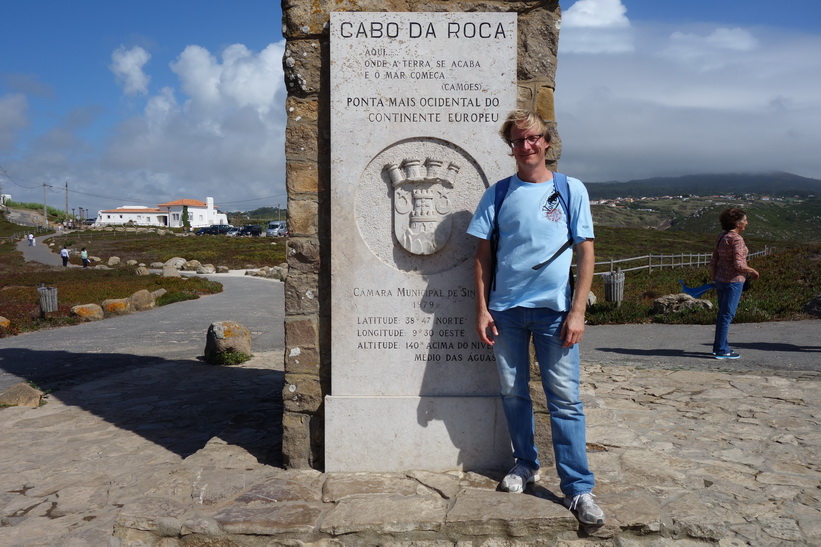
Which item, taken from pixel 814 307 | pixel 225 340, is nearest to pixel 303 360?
pixel 225 340

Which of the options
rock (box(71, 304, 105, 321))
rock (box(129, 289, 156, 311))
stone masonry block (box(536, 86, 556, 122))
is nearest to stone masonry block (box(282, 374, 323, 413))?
stone masonry block (box(536, 86, 556, 122))

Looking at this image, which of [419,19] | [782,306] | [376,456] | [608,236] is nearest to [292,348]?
[376,456]

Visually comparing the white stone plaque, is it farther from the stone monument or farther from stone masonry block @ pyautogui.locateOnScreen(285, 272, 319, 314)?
stone masonry block @ pyautogui.locateOnScreen(285, 272, 319, 314)

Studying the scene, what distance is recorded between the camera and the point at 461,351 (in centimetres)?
360

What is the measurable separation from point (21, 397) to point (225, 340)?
96.1 inches

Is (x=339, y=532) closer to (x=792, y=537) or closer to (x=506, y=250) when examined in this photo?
(x=506, y=250)

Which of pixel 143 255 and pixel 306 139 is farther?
pixel 143 255

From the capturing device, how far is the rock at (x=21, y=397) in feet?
18.9

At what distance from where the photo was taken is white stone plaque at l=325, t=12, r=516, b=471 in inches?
138

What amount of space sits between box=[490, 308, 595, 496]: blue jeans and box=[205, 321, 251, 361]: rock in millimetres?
5424

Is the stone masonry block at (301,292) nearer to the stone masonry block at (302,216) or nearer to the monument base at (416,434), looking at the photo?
the stone masonry block at (302,216)

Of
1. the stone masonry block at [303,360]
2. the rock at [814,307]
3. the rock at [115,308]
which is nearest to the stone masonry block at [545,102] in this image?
the stone masonry block at [303,360]

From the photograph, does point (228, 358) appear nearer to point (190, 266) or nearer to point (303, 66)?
point (303, 66)

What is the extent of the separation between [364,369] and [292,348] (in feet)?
1.46
